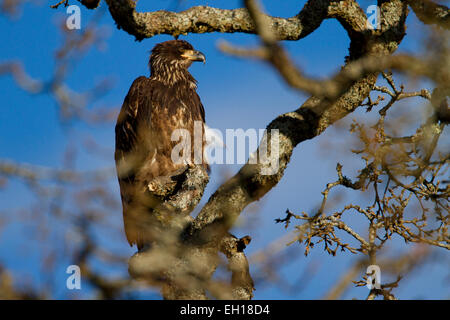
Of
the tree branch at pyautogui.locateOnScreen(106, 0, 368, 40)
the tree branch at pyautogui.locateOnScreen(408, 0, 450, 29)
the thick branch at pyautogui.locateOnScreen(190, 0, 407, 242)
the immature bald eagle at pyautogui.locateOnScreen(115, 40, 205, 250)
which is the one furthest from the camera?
the immature bald eagle at pyautogui.locateOnScreen(115, 40, 205, 250)

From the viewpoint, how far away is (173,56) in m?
6.81

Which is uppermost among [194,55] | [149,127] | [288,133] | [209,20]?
[194,55]

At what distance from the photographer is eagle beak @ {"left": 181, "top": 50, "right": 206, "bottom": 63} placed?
6.76 m

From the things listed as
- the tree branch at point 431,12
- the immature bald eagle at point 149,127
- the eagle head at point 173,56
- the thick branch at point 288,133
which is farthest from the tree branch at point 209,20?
the eagle head at point 173,56

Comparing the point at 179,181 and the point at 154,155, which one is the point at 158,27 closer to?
the point at 179,181

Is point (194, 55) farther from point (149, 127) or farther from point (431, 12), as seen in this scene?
point (431, 12)

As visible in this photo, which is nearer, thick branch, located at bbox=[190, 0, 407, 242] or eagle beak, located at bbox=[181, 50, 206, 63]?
thick branch, located at bbox=[190, 0, 407, 242]

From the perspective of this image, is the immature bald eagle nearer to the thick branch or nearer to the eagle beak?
the eagle beak

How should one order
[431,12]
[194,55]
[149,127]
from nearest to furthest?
[431,12] → [149,127] → [194,55]

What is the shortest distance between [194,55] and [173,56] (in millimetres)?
276

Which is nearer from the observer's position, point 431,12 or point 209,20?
point 209,20

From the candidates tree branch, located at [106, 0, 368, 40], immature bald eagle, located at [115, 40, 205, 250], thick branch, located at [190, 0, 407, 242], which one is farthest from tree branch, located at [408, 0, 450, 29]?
immature bald eagle, located at [115, 40, 205, 250]

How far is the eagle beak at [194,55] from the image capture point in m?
6.76

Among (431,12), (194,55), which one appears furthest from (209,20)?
(194,55)
